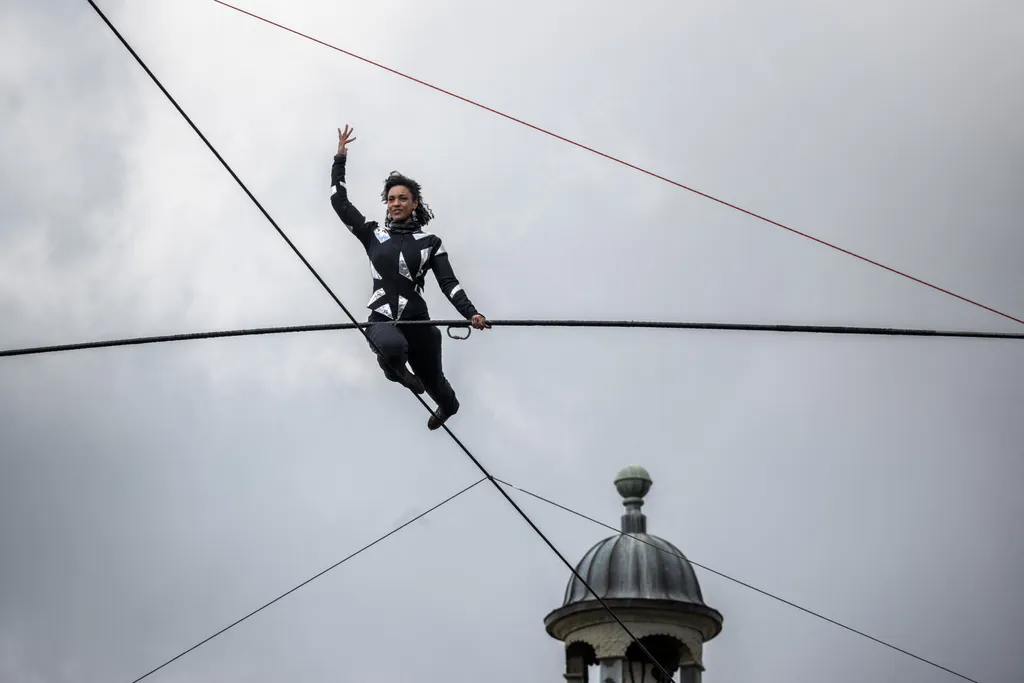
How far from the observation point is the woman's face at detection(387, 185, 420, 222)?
10.0m

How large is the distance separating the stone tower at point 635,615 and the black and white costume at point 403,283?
12.4 metres

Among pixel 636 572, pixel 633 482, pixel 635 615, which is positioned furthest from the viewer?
pixel 633 482

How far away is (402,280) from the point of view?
9781mm

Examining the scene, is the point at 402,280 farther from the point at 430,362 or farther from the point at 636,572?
the point at 636,572

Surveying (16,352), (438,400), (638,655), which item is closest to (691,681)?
(638,655)

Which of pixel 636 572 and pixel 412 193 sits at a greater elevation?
pixel 636 572

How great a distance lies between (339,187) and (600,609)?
45.0 ft

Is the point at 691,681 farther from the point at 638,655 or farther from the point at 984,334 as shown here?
the point at 984,334

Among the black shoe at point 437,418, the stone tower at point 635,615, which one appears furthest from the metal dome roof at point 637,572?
the black shoe at point 437,418

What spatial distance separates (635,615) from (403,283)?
13.5 meters

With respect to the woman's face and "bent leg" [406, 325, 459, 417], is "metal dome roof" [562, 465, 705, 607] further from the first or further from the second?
the woman's face

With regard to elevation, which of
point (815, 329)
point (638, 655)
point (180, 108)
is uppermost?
point (638, 655)

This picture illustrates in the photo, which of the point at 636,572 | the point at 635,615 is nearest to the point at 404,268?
the point at 635,615

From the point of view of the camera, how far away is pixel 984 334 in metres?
8.67
